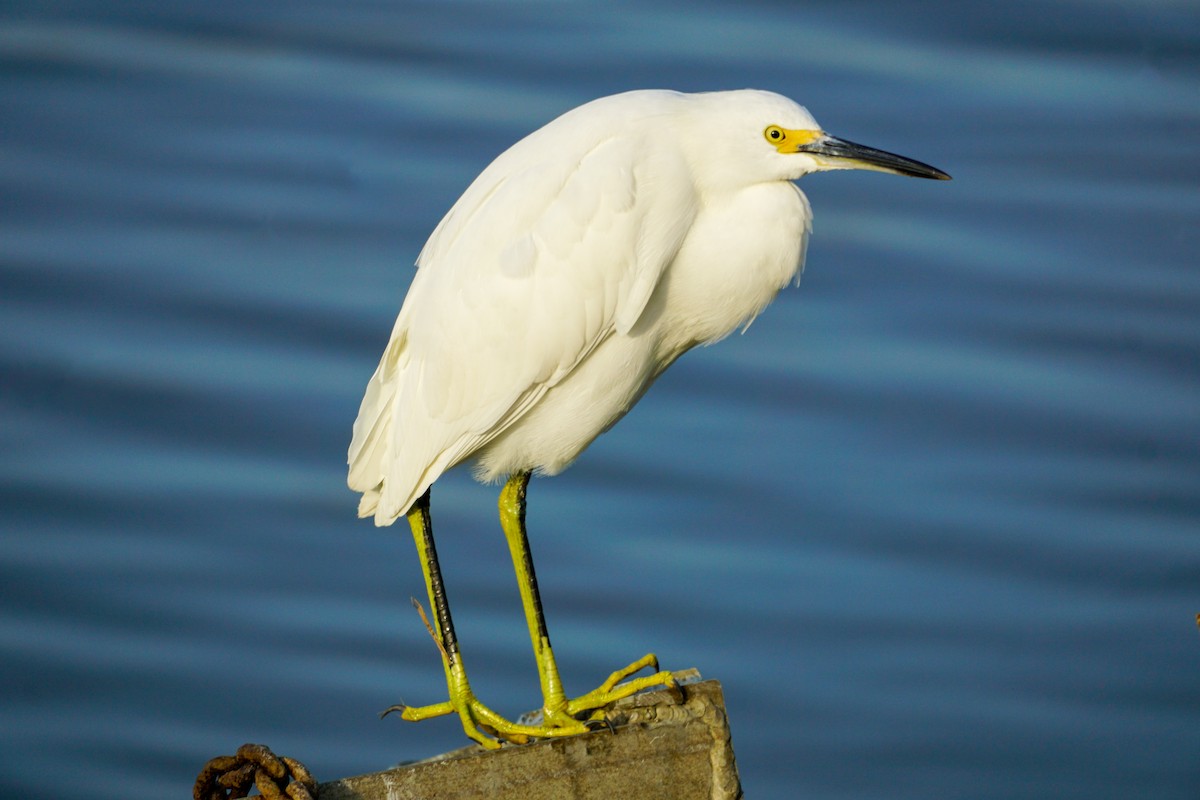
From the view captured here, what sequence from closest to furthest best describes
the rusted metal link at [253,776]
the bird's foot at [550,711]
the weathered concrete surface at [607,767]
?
the rusted metal link at [253,776]
the weathered concrete surface at [607,767]
the bird's foot at [550,711]

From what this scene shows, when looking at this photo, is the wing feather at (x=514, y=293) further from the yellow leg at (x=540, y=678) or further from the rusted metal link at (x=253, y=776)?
the rusted metal link at (x=253, y=776)

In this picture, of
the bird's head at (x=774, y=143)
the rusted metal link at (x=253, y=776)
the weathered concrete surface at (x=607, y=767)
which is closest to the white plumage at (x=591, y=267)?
the bird's head at (x=774, y=143)

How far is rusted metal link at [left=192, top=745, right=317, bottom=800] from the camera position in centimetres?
289

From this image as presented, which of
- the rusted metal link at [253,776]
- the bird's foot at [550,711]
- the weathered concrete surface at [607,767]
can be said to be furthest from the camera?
the bird's foot at [550,711]

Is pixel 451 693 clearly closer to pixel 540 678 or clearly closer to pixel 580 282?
pixel 540 678

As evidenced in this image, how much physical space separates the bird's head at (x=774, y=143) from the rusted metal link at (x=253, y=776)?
1873 mm

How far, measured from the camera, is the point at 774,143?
3779 millimetres

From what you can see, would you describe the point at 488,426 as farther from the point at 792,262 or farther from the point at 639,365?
the point at 792,262

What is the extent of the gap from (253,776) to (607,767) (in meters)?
0.80

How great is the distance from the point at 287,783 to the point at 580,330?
1.46 metres

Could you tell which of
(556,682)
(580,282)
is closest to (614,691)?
(556,682)

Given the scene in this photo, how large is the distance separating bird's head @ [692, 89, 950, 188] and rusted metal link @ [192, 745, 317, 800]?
1873 millimetres

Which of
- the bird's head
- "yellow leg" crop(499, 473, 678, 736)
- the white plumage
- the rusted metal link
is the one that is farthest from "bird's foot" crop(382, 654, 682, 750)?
the bird's head

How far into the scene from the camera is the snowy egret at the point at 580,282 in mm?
3773
